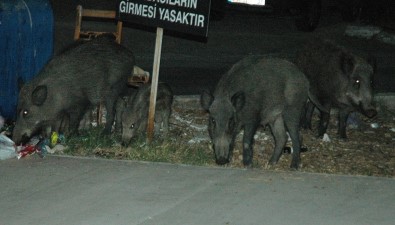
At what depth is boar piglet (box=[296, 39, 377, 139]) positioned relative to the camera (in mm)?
11961

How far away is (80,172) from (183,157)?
52.0 inches

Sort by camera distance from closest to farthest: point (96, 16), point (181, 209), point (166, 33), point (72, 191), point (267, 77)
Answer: point (181, 209), point (72, 191), point (267, 77), point (96, 16), point (166, 33)

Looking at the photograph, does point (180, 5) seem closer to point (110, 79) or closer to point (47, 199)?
point (110, 79)

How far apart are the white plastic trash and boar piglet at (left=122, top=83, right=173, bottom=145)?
4.34ft

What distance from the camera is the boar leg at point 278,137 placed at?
1073cm

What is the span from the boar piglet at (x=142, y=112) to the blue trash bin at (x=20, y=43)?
1220 millimetres

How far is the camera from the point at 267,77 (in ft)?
33.7

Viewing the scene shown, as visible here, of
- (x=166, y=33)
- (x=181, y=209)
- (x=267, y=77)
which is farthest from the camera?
(x=166, y=33)

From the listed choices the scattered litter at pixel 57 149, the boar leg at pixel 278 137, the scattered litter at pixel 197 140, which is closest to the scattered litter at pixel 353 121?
the scattered litter at pixel 197 140

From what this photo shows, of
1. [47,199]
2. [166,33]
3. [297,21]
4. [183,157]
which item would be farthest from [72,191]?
[297,21]

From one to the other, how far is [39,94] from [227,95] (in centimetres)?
216

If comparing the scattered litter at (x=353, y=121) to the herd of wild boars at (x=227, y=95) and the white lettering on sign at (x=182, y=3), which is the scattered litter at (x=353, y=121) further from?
the white lettering on sign at (x=182, y=3)

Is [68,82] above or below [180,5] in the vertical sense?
below

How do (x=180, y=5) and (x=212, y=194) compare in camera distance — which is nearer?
(x=212, y=194)
